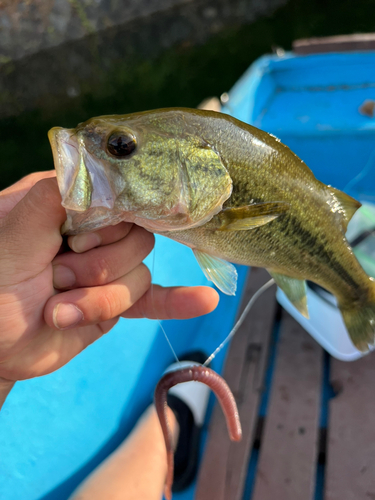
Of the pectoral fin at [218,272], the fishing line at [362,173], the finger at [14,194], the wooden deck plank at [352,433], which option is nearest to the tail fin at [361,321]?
the pectoral fin at [218,272]

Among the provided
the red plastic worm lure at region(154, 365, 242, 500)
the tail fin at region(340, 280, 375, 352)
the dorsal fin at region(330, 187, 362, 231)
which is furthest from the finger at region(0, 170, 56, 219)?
the tail fin at region(340, 280, 375, 352)

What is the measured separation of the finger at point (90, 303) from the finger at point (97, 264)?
0.12ft

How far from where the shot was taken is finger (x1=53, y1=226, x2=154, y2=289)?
3.77ft

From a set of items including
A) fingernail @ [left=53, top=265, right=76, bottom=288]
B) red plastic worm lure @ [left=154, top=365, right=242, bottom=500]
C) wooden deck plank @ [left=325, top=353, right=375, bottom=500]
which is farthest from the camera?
wooden deck plank @ [left=325, top=353, right=375, bottom=500]

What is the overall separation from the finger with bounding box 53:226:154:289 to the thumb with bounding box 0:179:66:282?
14 centimetres

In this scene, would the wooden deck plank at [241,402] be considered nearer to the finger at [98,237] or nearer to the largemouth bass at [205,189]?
the largemouth bass at [205,189]

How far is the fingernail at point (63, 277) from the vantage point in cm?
114

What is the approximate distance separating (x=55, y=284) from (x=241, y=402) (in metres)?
1.51

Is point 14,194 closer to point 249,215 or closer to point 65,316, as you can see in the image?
point 65,316

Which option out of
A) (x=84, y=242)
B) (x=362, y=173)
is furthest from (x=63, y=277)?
(x=362, y=173)

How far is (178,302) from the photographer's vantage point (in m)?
1.32

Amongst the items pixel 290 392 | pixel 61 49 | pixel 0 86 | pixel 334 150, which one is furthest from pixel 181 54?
pixel 290 392

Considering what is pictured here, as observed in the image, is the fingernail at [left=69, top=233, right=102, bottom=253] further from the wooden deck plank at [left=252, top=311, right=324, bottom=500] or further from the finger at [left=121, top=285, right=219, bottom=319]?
the wooden deck plank at [left=252, top=311, right=324, bottom=500]

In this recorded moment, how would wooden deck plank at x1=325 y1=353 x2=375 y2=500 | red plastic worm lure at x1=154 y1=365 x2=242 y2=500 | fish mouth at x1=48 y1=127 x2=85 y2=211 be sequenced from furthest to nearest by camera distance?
wooden deck plank at x1=325 y1=353 x2=375 y2=500 → red plastic worm lure at x1=154 y1=365 x2=242 y2=500 → fish mouth at x1=48 y1=127 x2=85 y2=211
